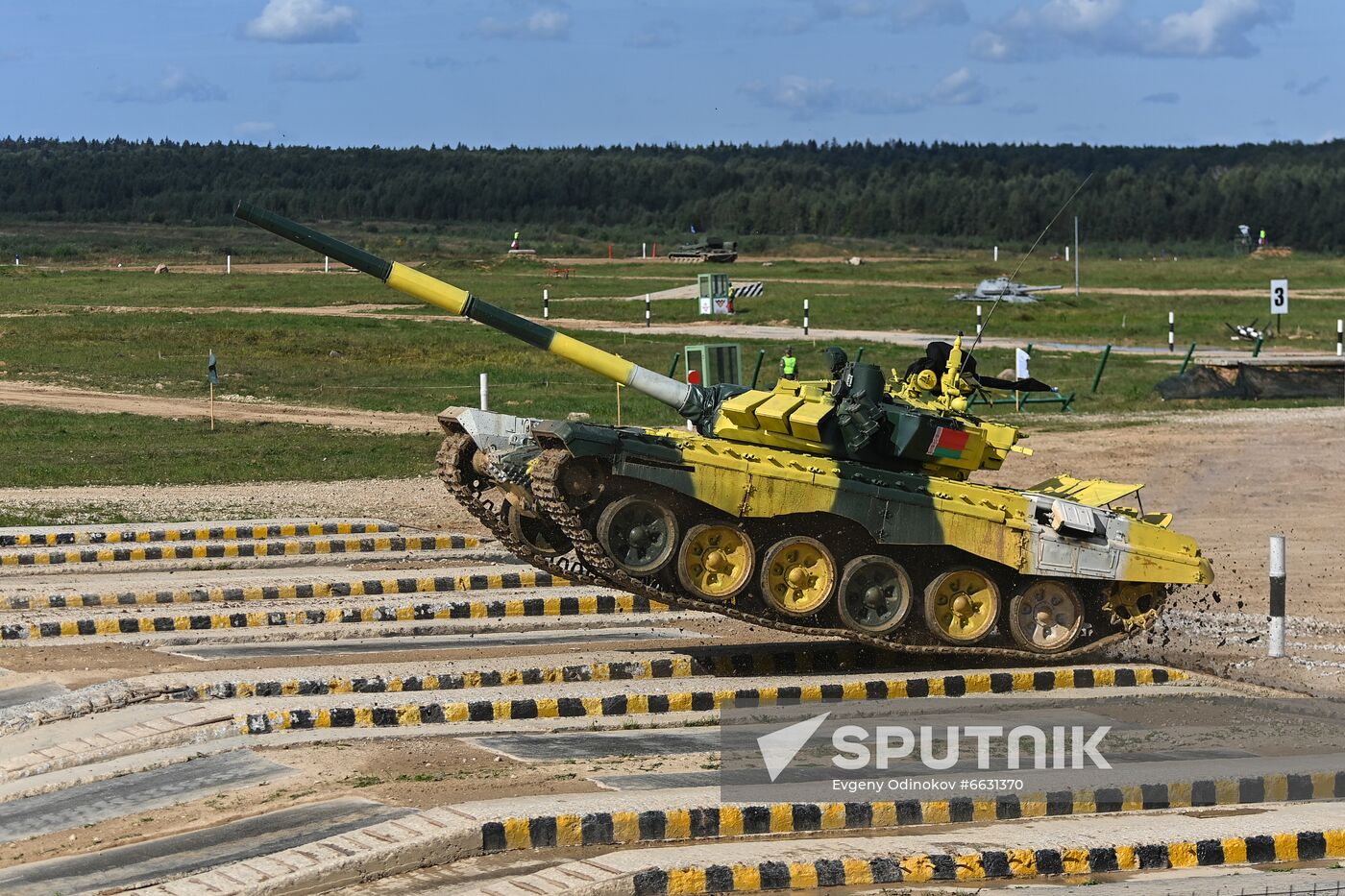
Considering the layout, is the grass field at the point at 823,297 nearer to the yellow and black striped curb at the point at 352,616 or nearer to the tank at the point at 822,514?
the yellow and black striped curb at the point at 352,616

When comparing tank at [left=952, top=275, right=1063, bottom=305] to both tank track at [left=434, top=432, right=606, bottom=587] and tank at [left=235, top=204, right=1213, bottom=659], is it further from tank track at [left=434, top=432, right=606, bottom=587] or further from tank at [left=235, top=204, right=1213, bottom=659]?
tank track at [left=434, top=432, right=606, bottom=587]

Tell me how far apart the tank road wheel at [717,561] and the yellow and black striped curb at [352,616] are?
283 cm

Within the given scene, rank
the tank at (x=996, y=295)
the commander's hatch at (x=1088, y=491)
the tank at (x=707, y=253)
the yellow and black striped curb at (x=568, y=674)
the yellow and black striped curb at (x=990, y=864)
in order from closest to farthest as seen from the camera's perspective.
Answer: the yellow and black striped curb at (x=990, y=864) → the yellow and black striped curb at (x=568, y=674) → the commander's hatch at (x=1088, y=491) → the tank at (x=996, y=295) → the tank at (x=707, y=253)

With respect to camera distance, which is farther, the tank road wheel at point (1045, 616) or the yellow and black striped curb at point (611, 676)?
the tank road wheel at point (1045, 616)

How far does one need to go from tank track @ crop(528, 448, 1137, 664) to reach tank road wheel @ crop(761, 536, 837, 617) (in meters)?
0.18

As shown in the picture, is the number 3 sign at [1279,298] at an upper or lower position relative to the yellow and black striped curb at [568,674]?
upper

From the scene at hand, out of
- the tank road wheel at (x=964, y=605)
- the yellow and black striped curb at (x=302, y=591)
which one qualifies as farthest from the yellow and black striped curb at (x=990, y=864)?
→ the yellow and black striped curb at (x=302, y=591)

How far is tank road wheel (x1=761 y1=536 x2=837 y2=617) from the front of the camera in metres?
16.3

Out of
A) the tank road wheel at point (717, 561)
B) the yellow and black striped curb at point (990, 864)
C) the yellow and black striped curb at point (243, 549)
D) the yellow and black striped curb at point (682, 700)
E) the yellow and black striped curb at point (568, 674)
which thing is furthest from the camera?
the yellow and black striped curb at point (243, 549)

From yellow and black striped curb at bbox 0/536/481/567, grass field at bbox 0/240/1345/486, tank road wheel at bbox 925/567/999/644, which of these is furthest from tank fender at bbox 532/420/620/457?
grass field at bbox 0/240/1345/486

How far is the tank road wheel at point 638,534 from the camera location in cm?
1582

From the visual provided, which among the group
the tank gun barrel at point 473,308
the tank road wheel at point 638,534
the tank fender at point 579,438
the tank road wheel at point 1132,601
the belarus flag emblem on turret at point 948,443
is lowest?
the tank road wheel at point 1132,601

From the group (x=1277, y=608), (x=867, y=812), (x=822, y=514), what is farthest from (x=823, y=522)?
(x=867, y=812)

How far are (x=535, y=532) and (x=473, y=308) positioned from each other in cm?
228
